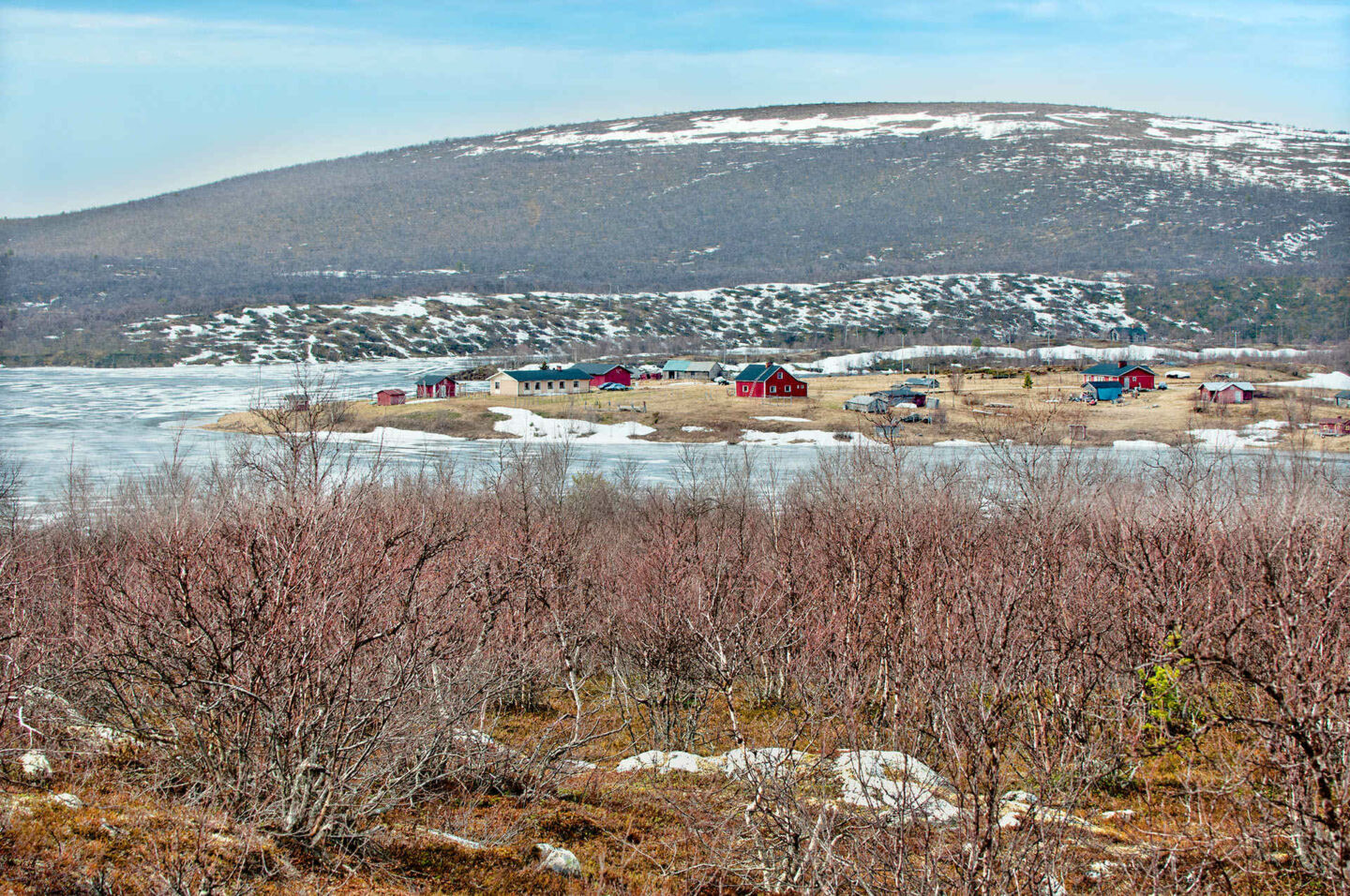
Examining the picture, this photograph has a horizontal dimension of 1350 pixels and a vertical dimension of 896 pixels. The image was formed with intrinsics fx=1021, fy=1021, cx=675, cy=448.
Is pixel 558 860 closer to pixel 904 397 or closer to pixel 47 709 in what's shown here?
pixel 47 709

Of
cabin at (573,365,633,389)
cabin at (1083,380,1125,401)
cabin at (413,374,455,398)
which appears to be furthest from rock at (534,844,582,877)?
cabin at (573,365,633,389)

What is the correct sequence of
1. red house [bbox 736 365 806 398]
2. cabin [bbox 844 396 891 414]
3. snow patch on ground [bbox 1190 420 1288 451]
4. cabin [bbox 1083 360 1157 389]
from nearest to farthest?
snow patch on ground [bbox 1190 420 1288 451] → cabin [bbox 844 396 891 414] → red house [bbox 736 365 806 398] → cabin [bbox 1083 360 1157 389]

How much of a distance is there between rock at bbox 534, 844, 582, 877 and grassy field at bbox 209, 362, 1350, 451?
1624 inches

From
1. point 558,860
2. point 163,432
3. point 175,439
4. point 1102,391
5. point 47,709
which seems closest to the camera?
point 558,860

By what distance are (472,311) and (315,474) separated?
12500 cm

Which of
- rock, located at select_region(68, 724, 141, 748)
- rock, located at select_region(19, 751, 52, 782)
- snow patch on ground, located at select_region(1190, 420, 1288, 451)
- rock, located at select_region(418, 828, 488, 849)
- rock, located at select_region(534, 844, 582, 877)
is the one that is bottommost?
snow patch on ground, located at select_region(1190, 420, 1288, 451)

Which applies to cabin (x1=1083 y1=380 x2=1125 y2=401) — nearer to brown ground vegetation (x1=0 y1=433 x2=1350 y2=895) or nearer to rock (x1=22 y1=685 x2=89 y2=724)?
brown ground vegetation (x1=0 y1=433 x2=1350 y2=895)

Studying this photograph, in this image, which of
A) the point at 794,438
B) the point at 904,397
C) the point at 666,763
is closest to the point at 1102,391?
the point at 904,397

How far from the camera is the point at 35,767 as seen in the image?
323 inches

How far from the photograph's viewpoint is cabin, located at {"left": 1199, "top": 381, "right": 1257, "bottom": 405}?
201 ft

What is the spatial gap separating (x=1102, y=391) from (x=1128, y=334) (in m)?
74.2

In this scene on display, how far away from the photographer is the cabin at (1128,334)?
5074 inches

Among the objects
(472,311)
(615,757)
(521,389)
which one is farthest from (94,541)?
(472,311)

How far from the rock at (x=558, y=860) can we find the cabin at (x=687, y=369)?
270 feet
